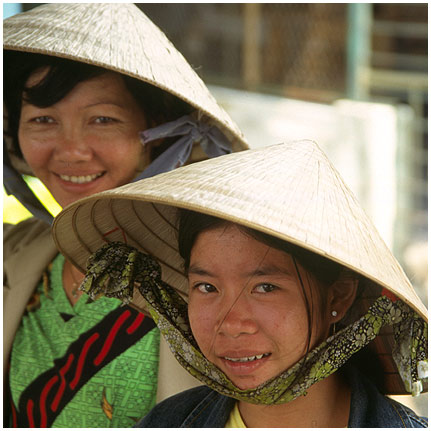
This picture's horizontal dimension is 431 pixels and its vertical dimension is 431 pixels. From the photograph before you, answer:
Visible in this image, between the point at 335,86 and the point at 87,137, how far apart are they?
459 cm

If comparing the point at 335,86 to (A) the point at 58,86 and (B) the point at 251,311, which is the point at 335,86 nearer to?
(A) the point at 58,86

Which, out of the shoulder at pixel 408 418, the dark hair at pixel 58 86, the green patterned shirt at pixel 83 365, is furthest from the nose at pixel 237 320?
the dark hair at pixel 58 86

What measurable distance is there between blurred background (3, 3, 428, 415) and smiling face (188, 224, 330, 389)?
3.70 m

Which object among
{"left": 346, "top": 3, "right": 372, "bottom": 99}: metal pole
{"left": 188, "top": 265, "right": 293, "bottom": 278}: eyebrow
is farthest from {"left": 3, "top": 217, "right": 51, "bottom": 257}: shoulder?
{"left": 346, "top": 3, "right": 372, "bottom": 99}: metal pole

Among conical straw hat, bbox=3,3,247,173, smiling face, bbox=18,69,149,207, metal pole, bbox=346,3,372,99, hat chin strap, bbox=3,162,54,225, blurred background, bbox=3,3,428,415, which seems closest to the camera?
conical straw hat, bbox=3,3,247,173

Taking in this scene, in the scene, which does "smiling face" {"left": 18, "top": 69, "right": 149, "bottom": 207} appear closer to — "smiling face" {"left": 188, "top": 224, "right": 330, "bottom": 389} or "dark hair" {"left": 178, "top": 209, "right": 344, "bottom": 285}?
"dark hair" {"left": 178, "top": 209, "right": 344, "bottom": 285}

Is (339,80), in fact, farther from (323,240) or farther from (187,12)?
(323,240)

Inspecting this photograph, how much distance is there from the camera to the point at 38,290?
2365 mm

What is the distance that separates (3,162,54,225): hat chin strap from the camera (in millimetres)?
2420

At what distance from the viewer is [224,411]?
173cm

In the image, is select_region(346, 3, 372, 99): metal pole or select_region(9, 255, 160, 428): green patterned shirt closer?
select_region(9, 255, 160, 428): green patterned shirt

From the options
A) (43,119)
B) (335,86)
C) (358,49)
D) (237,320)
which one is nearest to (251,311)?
(237,320)

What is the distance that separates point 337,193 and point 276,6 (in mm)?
5290

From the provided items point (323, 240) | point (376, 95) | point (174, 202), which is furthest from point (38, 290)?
point (376, 95)
